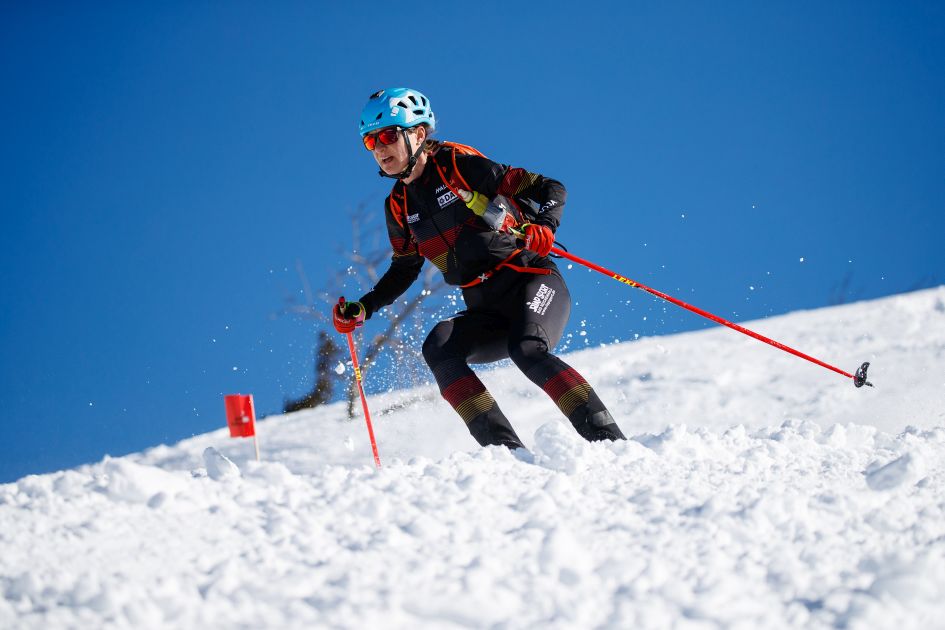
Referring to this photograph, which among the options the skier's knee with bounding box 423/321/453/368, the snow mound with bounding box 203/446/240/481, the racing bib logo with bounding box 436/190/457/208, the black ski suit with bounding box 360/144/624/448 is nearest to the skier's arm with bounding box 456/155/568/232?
the black ski suit with bounding box 360/144/624/448

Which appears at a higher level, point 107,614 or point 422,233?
Answer: point 422,233

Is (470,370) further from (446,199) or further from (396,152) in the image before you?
(396,152)

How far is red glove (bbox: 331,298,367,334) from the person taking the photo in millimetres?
4953

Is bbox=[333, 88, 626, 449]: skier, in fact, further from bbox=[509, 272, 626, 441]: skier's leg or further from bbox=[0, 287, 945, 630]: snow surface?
bbox=[0, 287, 945, 630]: snow surface

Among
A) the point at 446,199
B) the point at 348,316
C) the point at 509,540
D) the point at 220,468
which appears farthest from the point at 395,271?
the point at 509,540

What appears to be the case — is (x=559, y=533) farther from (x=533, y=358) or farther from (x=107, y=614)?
(x=533, y=358)

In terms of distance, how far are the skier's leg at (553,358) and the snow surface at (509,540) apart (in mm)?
337

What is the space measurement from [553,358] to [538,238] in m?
0.67

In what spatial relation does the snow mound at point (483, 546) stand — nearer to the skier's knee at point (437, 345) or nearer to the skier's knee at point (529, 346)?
the skier's knee at point (529, 346)

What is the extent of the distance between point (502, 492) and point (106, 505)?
4.39 ft

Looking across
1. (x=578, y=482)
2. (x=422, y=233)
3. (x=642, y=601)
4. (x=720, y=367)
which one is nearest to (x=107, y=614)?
(x=642, y=601)

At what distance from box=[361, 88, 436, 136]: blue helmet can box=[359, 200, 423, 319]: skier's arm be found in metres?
0.56

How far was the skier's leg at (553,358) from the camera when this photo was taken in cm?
389

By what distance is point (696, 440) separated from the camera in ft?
12.1
